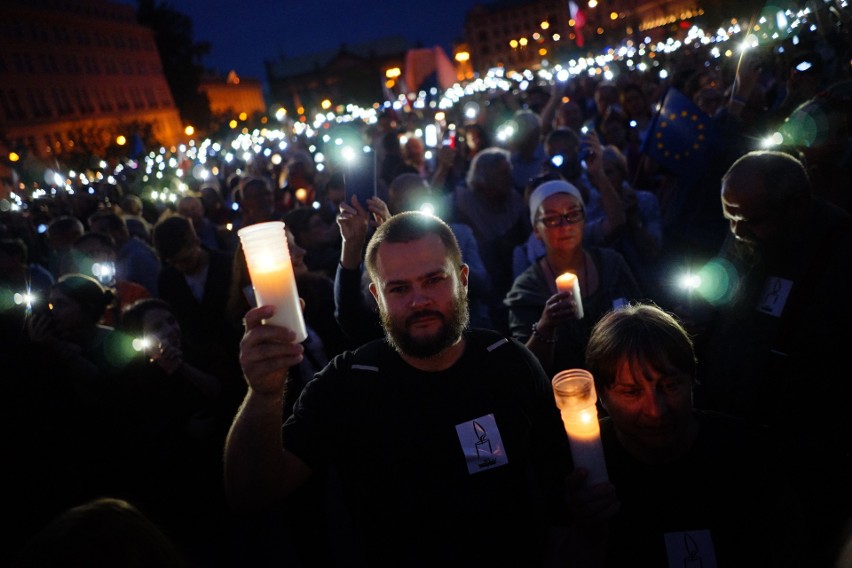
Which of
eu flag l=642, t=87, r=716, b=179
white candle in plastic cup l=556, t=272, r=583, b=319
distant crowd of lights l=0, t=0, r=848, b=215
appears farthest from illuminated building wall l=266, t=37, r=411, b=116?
white candle in plastic cup l=556, t=272, r=583, b=319

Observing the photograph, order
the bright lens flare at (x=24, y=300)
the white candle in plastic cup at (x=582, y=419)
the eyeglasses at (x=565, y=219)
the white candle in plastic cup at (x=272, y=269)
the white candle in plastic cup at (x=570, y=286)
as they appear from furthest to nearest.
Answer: the bright lens flare at (x=24, y=300) → the eyeglasses at (x=565, y=219) → the white candle in plastic cup at (x=570, y=286) → the white candle in plastic cup at (x=582, y=419) → the white candle in plastic cup at (x=272, y=269)

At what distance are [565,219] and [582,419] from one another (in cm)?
212

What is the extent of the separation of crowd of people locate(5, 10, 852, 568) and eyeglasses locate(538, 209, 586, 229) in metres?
0.02

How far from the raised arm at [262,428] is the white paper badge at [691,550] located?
1.35m

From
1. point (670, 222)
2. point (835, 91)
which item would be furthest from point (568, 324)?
point (835, 91)

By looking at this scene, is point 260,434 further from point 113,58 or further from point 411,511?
point 113,58

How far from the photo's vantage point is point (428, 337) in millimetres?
2232

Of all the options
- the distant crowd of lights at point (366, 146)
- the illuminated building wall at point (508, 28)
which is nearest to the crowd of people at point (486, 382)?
the distant crowd of lights at point (366, 146)

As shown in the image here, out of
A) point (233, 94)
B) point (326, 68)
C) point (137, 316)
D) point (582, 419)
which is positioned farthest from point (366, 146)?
point (326, 68)

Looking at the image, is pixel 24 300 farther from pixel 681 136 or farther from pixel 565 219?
pixel 681 136

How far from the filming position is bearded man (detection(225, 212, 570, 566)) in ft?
7.03

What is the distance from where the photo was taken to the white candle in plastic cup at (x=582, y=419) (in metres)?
1.73

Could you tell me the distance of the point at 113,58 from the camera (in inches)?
2618

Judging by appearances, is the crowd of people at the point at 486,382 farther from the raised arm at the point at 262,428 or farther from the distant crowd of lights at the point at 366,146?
the distant crowd of lights at the point at 366,146
